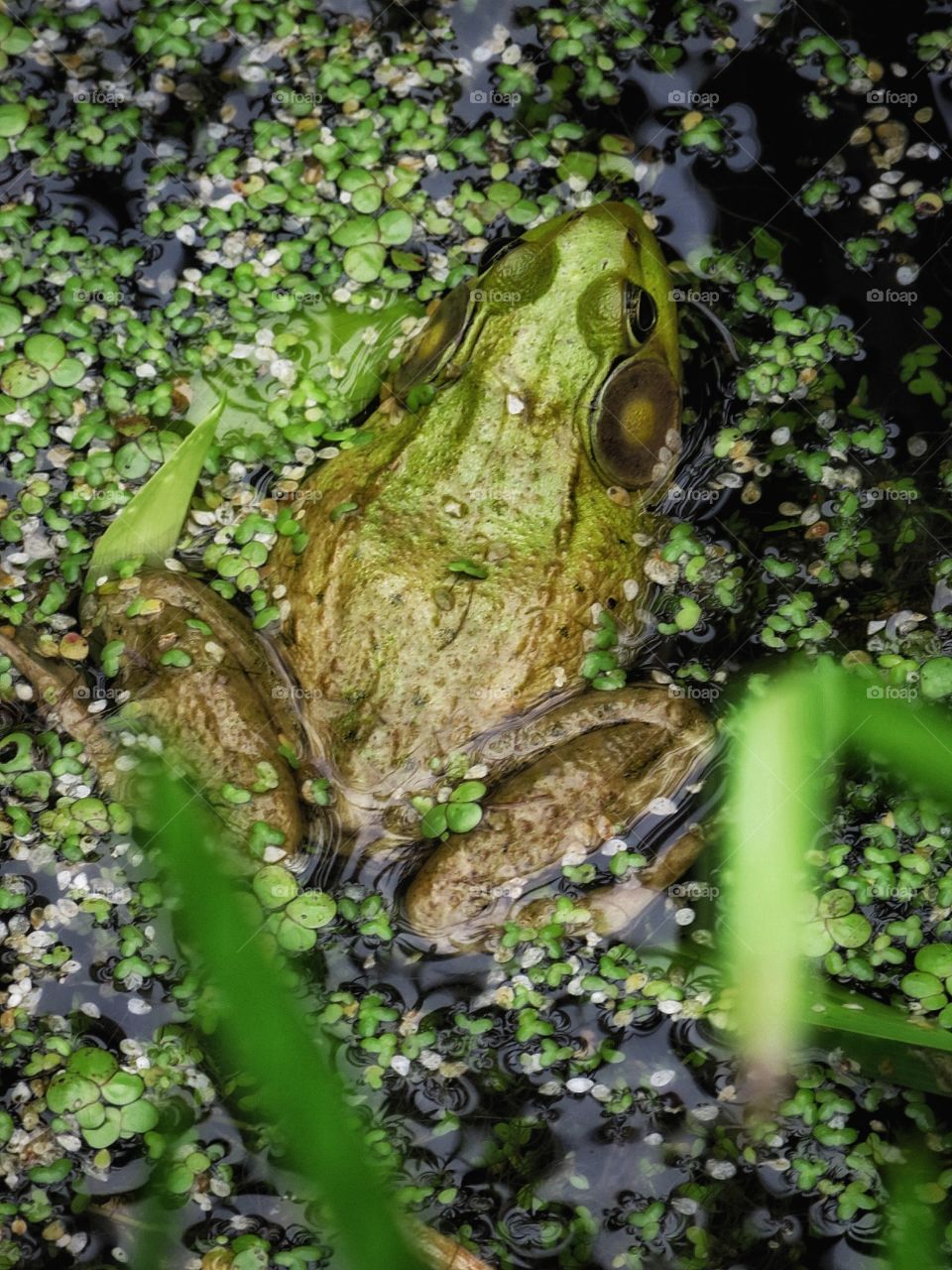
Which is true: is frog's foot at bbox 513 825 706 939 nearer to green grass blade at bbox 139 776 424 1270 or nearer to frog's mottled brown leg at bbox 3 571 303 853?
frog's mottled brown leg at bbox 3 571 303 853

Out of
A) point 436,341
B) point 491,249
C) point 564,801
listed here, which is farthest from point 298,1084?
point 491,249

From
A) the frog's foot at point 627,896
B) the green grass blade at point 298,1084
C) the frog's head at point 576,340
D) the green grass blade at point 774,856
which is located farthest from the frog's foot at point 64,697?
the green grass blade at point 774,856

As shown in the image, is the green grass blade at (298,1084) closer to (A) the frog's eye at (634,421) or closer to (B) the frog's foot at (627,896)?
(B) the frog's foot at (627,896)

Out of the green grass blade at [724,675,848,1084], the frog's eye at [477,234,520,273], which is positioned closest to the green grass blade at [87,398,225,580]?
the frog's eye at [477,234,520,273]

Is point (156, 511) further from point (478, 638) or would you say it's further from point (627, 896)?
point (627, 896)

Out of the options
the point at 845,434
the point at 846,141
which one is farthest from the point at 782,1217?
the point at 846,141

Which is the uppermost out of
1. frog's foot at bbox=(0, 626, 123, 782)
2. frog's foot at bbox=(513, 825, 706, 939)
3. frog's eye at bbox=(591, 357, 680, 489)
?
frog's eye at bbox=(591, 357, 680, 489)

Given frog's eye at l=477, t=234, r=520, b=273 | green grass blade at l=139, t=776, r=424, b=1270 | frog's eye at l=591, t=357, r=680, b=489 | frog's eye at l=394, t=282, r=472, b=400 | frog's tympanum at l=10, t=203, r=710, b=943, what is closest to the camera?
green grass blade at l=139, t=776, r=424, b=1270
